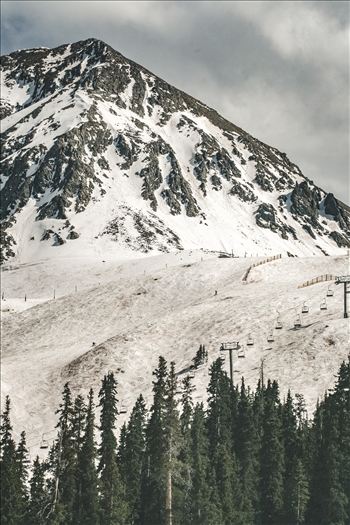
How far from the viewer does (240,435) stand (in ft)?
210

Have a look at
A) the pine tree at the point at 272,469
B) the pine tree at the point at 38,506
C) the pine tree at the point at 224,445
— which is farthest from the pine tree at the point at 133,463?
the pine tree at the point at 272,469

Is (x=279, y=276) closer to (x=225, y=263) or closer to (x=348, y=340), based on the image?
(x=225, y=263)

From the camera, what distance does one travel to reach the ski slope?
85.6m

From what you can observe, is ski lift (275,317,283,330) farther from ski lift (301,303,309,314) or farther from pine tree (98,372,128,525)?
pine tree (98,372,128,525)

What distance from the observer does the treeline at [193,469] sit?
1865 inches

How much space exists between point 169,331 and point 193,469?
49.2 metres

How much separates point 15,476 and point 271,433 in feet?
73.6

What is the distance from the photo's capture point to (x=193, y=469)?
178 feet

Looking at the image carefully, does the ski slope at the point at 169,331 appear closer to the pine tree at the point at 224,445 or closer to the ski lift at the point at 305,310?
the ski lift at the point at 305,310

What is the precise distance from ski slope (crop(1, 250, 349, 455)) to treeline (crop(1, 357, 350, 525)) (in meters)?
13.6

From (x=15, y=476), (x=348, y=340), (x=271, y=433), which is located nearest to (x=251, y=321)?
(x=348, y=340)

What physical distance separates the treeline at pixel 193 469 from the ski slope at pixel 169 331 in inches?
534

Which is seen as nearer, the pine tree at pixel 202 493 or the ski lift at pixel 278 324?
the pine tree at pixel 202 493

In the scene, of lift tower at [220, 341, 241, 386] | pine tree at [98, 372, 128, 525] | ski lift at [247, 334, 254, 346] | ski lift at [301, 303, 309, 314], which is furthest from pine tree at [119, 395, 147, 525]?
ski lift at [301, 303, 309, 314]
